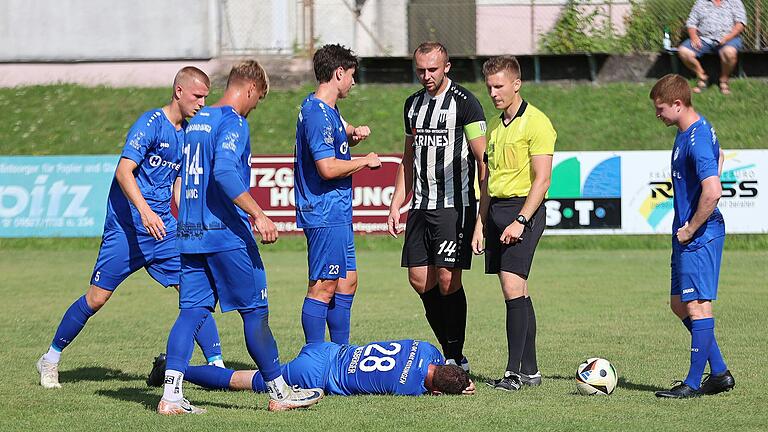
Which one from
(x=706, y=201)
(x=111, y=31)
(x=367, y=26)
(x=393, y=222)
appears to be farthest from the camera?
(x=367, y=26)

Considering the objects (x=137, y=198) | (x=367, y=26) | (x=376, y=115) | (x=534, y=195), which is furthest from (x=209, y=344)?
(x=367, y=26)

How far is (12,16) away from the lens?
27.1 m

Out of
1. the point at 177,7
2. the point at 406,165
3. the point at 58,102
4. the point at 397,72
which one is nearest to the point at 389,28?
the point at 397,72

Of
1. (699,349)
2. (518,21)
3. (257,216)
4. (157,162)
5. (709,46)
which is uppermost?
(518,21)

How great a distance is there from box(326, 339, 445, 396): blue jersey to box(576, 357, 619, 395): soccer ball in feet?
2.88

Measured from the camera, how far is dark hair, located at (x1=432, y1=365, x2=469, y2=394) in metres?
6.98

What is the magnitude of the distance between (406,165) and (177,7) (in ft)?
63.9

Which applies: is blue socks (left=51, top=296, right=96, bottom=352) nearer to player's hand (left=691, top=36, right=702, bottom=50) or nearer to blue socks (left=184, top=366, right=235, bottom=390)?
blue socks (left=184, top=366, right=235, bottom=390)

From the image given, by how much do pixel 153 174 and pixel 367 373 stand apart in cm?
206

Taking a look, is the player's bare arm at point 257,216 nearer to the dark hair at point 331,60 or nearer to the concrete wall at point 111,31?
the dark hair at point 331,60

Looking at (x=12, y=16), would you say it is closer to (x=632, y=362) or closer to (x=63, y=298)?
(x=63, y=298)

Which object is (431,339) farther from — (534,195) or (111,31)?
(111,31)

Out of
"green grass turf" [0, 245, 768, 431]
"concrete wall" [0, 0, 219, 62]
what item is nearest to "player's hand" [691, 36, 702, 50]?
"green grass turf" [0, 245, 768, 431]

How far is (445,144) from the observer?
7859 millimetres
